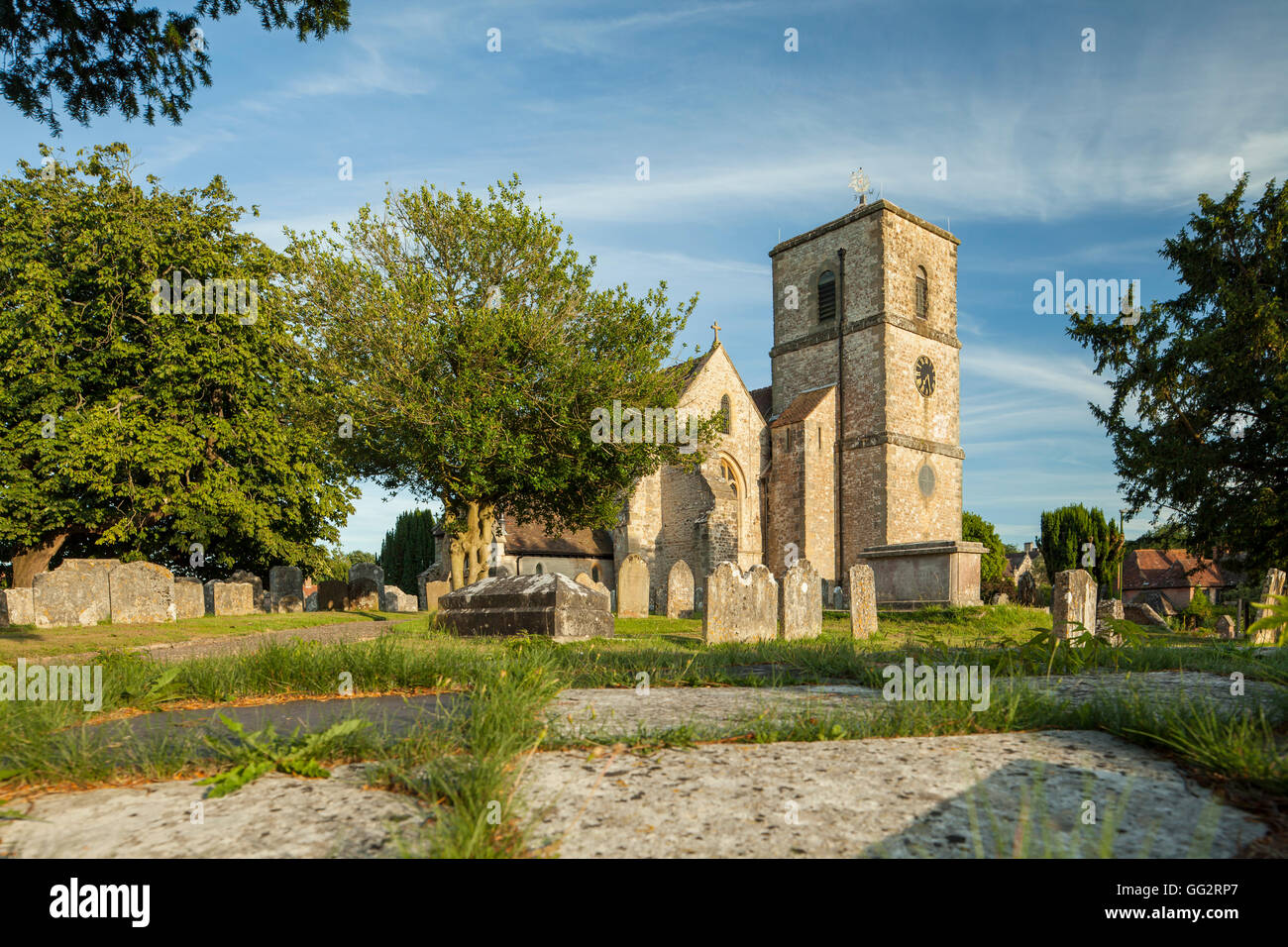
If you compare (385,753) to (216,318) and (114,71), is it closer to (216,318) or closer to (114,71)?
(114,71)

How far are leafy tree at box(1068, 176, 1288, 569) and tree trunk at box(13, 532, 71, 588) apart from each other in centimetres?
2872

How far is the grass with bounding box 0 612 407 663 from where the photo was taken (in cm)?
1002

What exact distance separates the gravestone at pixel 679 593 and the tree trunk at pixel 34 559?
16874 millimetres

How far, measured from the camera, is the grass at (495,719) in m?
2.42

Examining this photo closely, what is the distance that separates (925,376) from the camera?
32594mm

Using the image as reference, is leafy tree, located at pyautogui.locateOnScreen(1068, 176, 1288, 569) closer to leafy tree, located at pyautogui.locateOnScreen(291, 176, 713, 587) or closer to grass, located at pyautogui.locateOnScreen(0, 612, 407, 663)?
leafy tree, located at pyautogui.locateOnScreen(291, 176, 713, 587)

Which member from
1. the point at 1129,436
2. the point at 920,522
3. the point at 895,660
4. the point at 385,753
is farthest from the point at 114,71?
the point at 920,522

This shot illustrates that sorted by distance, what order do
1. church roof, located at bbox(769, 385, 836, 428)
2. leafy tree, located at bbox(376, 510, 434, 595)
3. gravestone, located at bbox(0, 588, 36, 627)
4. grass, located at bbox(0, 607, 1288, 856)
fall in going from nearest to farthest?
grass, located at bbox(0, 607, 1288, 856)
gravestone, located at bbox(0, 588, 36, 627)
church roof, located at bbox(769, 385, 836, 428)
leafy tree, located at bbox(376, 510, 434, 595)

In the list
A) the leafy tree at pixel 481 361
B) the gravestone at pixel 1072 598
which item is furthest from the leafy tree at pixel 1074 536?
the gravestone at pixel 1072 598

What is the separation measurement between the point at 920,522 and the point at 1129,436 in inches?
458

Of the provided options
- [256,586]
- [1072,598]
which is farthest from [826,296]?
[256,586]

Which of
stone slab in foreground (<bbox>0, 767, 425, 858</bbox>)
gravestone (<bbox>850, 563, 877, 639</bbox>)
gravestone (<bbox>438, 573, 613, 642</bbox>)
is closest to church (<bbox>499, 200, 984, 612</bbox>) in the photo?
gravestone (<bbox>850, 563, 877, 639</bbox>)

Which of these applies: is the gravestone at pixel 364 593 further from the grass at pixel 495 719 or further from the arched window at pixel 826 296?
the arched window at pixel 826 296
